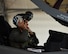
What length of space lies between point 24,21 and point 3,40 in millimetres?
174

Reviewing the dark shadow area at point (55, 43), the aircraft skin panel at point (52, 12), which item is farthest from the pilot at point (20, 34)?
the aircraft skin panel at point (52, 12)

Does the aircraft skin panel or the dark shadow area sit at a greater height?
the aircraft skin panel

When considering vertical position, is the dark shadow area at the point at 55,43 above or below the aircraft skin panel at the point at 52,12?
below

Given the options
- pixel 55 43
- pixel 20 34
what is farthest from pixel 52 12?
pixel 20 34

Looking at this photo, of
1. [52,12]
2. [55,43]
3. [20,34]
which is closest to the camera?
[52,12]

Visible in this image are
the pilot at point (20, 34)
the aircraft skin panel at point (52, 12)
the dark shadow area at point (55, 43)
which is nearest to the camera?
the aircraft skin panel at point (52, 12)

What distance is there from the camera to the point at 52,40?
104cm

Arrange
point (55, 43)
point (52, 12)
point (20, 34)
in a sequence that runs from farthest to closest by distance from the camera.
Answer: point (20, 34), point (55, 43), point (52, 12)

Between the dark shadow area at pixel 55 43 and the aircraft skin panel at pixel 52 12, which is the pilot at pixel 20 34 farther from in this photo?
the aircraft skin panel at pixel 52 12

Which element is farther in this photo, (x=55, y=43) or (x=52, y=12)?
(x=55, y=43)

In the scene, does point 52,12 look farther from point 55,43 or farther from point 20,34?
point 20,34

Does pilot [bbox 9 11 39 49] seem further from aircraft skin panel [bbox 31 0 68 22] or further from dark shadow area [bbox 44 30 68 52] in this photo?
aircraft skin panel [bbox 31 0 68 22]

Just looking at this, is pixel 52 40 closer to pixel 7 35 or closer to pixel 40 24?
pixel 7 35

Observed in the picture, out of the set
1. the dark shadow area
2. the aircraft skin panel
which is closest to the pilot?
the dark shadow area
